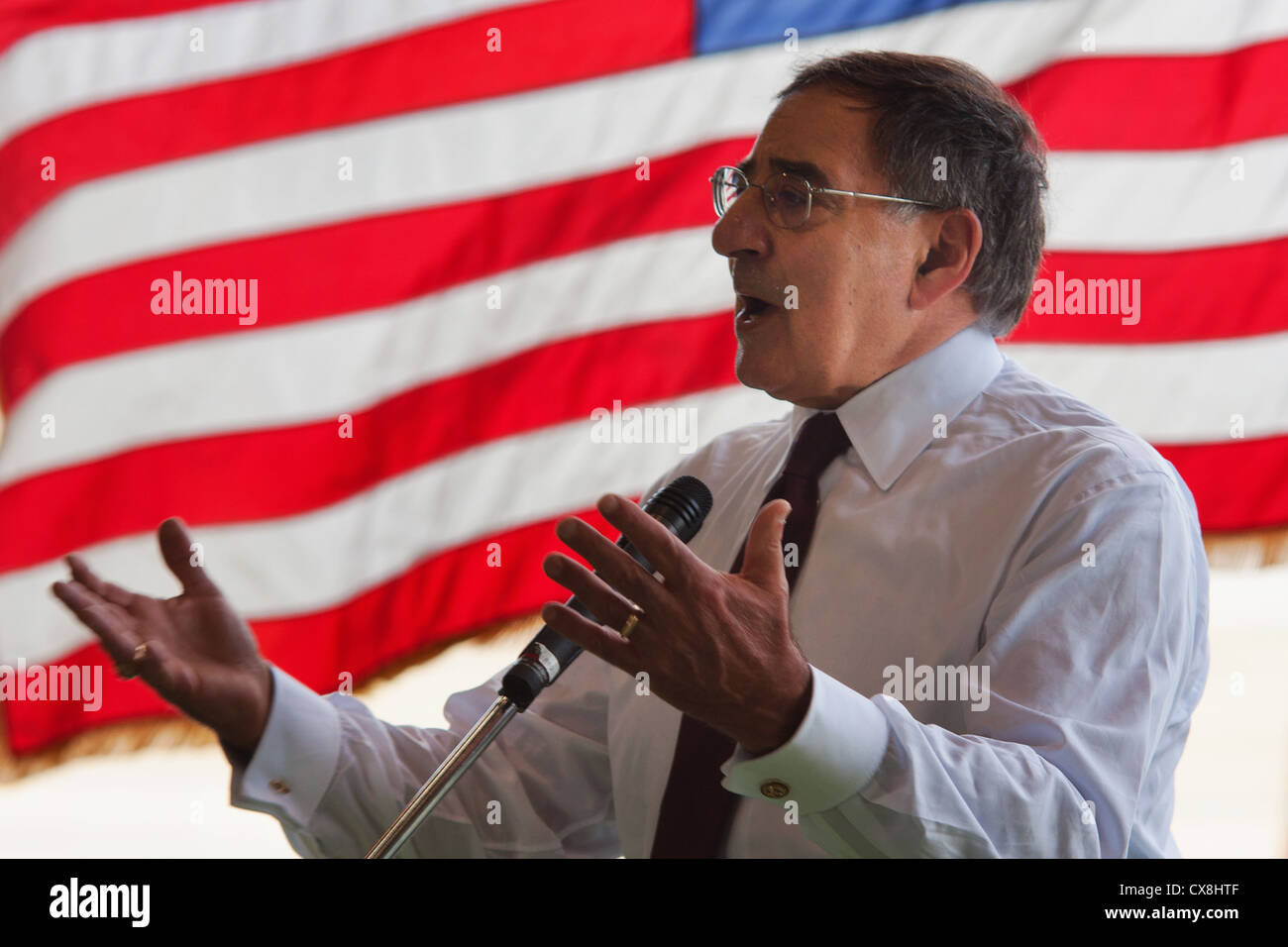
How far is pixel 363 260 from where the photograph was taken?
2.58m

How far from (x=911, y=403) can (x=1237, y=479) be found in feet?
3.62

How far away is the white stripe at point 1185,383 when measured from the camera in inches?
95.1

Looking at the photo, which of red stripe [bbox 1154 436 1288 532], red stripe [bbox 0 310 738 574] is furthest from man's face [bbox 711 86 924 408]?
red stripe [bbox 1154 436 1288 532]

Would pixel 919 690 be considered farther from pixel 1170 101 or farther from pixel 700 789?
pixel 1170 101

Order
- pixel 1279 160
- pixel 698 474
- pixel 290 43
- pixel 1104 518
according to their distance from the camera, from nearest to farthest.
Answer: pixel 1104 518 → pixel 698 474 → pixel 1279 160 → pixel 290 43

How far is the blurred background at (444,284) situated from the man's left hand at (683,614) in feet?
5.00

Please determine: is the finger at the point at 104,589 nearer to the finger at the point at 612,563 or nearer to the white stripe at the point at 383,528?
the finger at the point at 612,563

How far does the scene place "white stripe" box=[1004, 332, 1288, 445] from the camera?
2.42 meters

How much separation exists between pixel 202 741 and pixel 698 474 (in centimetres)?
118

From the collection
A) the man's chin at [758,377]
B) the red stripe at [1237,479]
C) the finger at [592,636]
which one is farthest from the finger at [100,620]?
the red stripe at [1237,479]

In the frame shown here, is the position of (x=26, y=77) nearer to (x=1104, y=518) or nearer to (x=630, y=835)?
(x=630, y=835)
